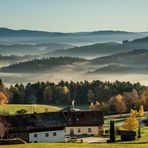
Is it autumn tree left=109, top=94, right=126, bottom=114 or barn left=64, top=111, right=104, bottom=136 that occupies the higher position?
autumn tree left=109, top=94, right=126, bottom=114

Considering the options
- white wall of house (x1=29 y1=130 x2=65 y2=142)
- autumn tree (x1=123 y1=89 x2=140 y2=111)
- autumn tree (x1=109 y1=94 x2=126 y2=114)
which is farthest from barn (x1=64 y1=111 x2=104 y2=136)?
autumn tree (x1=123 y1=89 x2=140 y2=111)

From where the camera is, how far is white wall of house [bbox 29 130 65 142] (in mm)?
83125

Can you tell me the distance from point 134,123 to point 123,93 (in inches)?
3582

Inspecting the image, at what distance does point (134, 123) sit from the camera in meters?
99.6

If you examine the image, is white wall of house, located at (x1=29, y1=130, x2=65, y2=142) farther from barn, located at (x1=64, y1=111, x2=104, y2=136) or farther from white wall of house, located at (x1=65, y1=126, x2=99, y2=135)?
white wall of house, located at (x1=65, y1=126, x2=99, y2=135)

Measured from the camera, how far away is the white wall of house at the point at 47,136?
83.1 meters

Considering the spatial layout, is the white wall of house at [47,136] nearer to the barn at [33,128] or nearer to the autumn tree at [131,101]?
the barn at [33,128]

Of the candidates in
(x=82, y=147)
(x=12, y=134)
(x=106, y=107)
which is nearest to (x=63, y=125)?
(x=12, y=134)

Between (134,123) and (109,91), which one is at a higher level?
(109,91)

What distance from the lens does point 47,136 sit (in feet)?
275

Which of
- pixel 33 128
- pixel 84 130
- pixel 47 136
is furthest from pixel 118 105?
pixel 33 128

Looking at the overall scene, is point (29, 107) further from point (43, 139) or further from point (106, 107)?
point (43, 139)

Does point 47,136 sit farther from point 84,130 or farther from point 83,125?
point 83,125

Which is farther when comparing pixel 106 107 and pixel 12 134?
pixel 106 107
